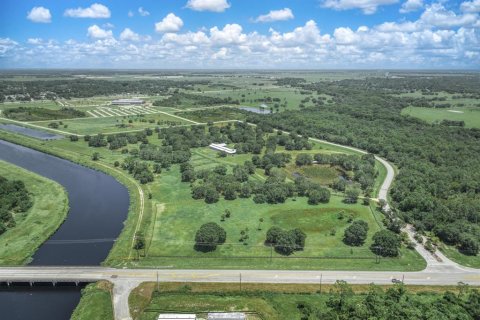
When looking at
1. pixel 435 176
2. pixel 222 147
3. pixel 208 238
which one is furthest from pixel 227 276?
pixel 222 147

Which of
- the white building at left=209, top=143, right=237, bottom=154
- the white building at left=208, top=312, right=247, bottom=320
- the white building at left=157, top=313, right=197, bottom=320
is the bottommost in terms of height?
the white building at left=208, top=312, right=247, bottom=320

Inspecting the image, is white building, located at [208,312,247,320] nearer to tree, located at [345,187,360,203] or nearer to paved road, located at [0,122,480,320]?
paved road, located at [0,122,480,320]

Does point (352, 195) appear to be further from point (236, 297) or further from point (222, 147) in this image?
point (222, 147)

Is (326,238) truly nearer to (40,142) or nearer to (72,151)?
(72,151)

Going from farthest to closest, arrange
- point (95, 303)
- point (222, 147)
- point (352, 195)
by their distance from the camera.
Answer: point (222, 147), point (352, 195), point (95, 303)

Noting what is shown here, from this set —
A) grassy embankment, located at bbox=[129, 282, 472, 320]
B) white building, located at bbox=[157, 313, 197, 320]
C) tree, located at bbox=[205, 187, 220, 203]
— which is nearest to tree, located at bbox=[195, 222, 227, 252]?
grassy embankment, located at bbox=[129, 282, 472, 320]
